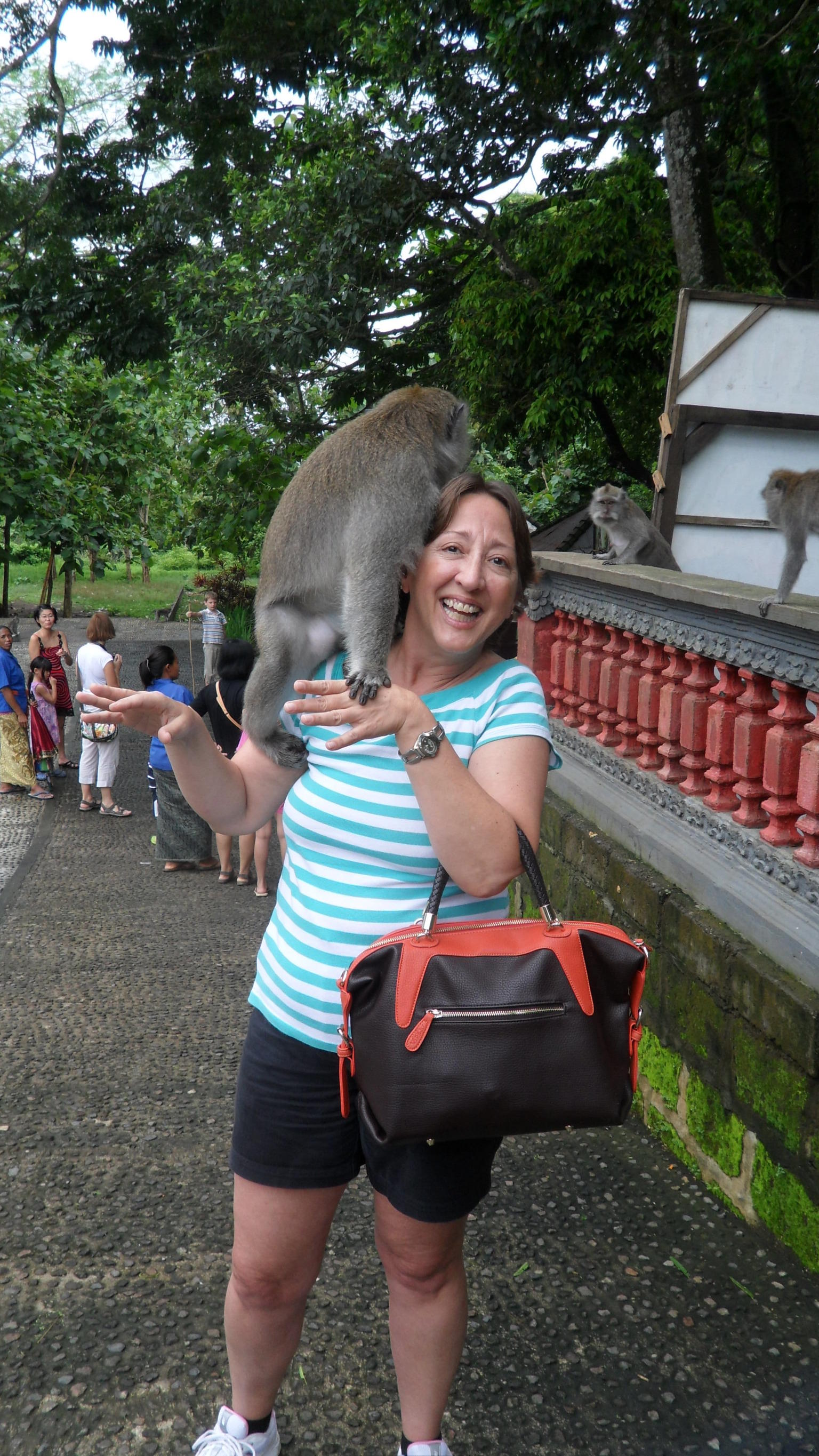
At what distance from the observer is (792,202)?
8836mm

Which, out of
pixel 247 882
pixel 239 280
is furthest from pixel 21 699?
pixel 239 280

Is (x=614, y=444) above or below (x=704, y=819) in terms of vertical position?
above

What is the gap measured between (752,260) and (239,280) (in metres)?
4.86

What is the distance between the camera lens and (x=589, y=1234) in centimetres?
276

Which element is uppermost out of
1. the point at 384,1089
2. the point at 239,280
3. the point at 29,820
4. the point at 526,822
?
the point at 239,280

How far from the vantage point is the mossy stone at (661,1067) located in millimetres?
3098

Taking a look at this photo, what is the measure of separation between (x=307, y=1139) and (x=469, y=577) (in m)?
0.92

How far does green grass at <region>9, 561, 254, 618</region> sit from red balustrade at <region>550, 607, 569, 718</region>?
2080 centimetres

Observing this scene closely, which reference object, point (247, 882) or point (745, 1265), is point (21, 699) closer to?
point (247, 882)

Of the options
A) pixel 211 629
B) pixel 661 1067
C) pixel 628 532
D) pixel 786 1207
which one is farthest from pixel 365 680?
pixel 211 629

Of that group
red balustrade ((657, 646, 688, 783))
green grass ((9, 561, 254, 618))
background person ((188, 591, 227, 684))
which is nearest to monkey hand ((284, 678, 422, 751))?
red balustrade ((657, 646, 688, 783))

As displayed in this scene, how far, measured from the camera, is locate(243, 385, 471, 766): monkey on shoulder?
223cm

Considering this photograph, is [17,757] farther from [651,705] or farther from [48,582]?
[651,705]

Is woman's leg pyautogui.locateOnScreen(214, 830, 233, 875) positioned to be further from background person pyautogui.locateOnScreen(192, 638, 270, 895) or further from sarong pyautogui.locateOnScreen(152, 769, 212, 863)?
sarong pyautogui.locateOnScreen(152, 769, 212, 863)
